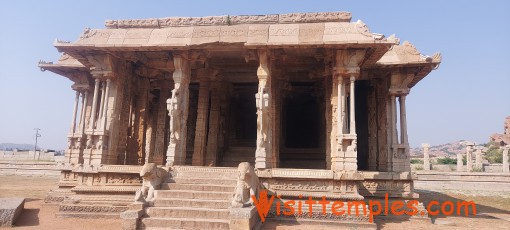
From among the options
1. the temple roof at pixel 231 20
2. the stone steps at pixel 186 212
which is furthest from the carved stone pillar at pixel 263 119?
the stone steps at pixel 186 212

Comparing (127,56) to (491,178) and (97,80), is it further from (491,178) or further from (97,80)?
(491,178)

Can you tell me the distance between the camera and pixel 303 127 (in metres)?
18.5

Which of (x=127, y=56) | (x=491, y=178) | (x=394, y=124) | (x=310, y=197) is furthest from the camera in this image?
(x=491, y=178)

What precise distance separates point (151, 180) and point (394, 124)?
Result: 9.00 metres

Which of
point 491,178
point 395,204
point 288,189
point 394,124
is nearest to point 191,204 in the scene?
point 288,189

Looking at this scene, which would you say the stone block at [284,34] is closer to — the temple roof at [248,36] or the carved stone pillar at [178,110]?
the temple roof at [248,36]

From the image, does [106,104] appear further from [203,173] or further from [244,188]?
[244,188]

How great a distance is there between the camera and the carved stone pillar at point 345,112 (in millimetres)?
9375

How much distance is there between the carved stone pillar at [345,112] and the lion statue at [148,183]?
506 centimetres

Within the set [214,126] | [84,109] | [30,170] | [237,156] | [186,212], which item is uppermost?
[84,109]

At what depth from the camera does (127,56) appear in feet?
36.4

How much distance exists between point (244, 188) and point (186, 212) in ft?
4.88

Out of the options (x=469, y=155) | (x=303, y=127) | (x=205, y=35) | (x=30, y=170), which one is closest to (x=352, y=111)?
(x=205, y=35)

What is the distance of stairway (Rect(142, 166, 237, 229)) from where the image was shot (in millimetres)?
7473
